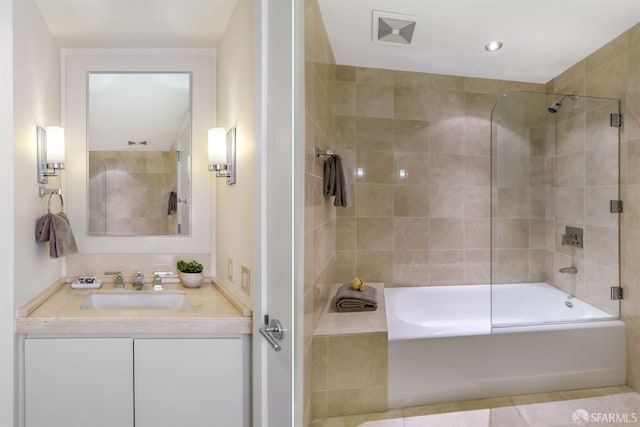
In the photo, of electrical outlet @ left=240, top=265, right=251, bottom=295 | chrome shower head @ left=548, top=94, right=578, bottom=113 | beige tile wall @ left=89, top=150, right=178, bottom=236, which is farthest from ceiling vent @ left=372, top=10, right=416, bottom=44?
beige tile wall @ left=89, top=150, right=178, bottom=236

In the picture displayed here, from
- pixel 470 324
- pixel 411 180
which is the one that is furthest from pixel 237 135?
pixel 470 324

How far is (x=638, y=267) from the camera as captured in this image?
676 mm

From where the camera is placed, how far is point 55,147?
175cm

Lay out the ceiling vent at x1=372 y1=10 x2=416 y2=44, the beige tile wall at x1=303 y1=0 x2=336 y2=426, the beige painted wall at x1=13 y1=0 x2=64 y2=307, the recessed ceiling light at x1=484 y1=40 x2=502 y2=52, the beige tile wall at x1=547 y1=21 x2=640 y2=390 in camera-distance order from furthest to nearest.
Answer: the beige painted wall at x1=13 y1=0 x2=64 y2=307 < the beige tile wall at x1=303 y1=0 x2=336 y2=426 < the ceiling vent at x1=372 y1=10 x2=416 y2=44 < the recessed ceiling light at x1=484 y1=40 x2=502 y2=52 < the beige tile wall at x1=547 y1=21 x2=640 y2=390

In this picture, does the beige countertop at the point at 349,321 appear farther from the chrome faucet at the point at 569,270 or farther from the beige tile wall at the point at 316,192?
the chrome faucet at the point at 569,270

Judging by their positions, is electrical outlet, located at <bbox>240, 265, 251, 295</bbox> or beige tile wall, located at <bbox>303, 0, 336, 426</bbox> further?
electrical outlet, located at <bbox>240, 265, 251, 295</bbox>

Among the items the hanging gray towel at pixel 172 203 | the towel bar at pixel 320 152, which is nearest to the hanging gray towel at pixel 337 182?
the towel bar at pixel 320 152

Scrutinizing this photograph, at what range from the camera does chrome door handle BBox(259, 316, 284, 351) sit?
1102mm

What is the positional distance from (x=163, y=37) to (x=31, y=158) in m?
0.87

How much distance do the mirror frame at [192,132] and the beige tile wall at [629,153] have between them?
1.77 metres

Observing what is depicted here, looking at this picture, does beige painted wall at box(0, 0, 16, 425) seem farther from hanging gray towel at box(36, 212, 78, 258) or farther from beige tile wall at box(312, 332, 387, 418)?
beige tile wall at box(312, 332, 387, 418)

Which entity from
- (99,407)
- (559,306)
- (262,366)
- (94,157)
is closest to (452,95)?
(559,306)

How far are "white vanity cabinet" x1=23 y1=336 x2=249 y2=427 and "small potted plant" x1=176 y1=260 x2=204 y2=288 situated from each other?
0.48 meters

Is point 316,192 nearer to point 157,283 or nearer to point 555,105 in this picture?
point 555,105
